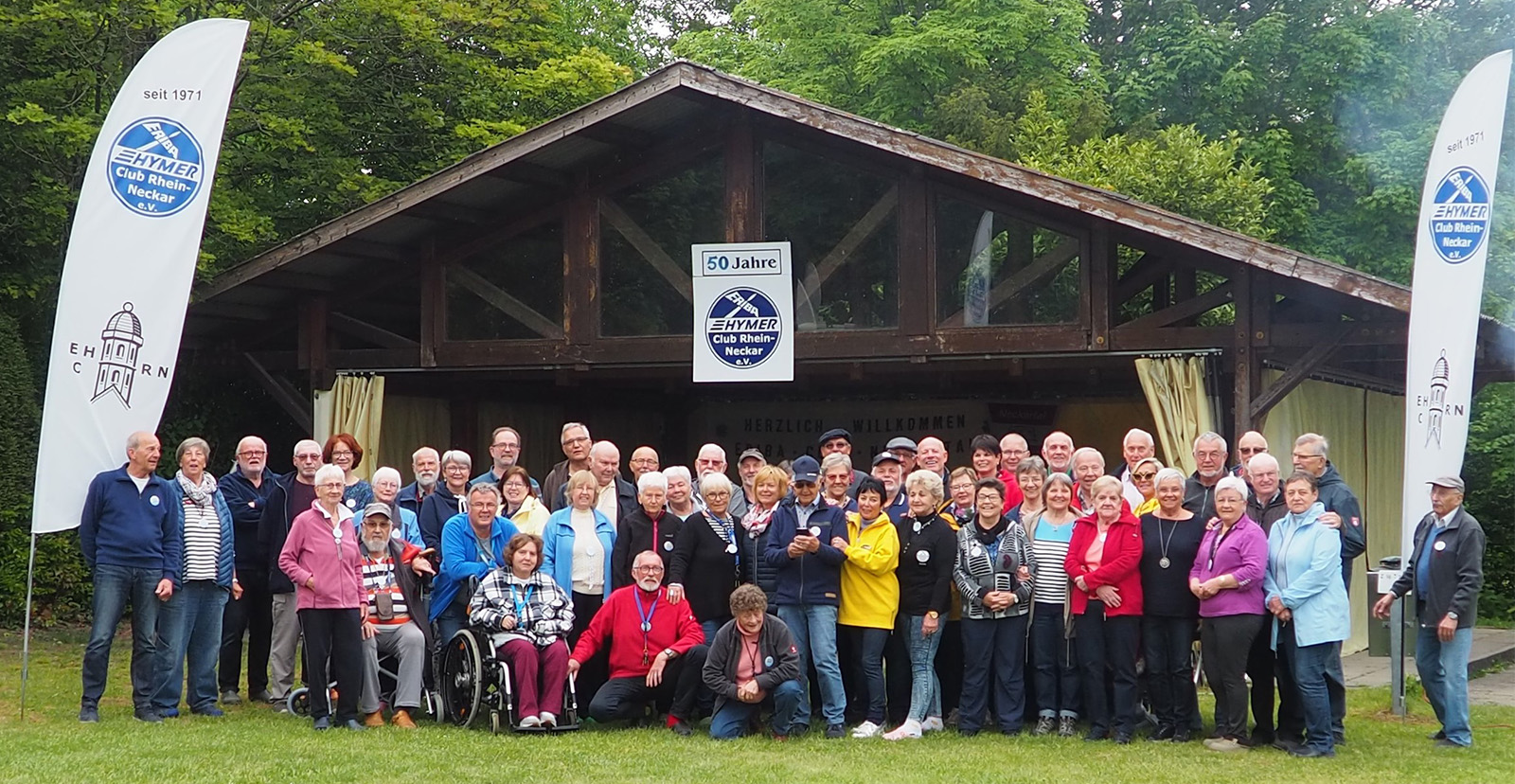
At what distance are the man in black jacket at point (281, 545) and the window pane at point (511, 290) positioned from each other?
136 inches

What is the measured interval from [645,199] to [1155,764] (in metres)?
6.48

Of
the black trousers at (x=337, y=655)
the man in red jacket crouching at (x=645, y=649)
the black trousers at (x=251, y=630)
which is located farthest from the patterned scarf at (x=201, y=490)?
the man in red jacket crouching at (x=645, y=649)

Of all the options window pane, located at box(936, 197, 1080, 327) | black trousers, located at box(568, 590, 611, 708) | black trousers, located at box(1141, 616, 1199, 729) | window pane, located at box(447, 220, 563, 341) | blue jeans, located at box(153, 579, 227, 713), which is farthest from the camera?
window pane, located at box(447, 220, 563, 341)

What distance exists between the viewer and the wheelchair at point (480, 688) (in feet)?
27.2

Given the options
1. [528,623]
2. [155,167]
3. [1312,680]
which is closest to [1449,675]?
[1312,680]

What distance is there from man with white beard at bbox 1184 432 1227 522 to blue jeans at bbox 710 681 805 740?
2.26 m

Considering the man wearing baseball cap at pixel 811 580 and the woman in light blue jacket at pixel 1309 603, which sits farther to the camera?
the man wearing baseball cap at pixel 811 580

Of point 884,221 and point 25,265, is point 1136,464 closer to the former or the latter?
point 884,221

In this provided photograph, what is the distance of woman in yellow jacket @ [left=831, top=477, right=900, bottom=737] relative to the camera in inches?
324

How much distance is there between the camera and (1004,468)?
9.38m

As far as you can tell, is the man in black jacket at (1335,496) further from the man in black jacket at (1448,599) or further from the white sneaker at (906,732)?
the white sneaker at (906,732)

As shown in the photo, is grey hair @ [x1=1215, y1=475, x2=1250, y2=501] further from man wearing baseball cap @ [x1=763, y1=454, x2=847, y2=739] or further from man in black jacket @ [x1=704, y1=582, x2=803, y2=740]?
man in black jacket @ [x1=704, y1=582, x2=803, y2=740]

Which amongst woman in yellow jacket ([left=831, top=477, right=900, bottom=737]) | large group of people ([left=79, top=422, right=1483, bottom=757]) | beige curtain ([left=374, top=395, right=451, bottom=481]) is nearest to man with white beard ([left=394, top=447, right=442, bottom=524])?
large group of people ([left=79, top=422, right=1483, bottom=757])

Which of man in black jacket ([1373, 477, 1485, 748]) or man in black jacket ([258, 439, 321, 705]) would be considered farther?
man in black jacket ([258, 439, 321, 705])
